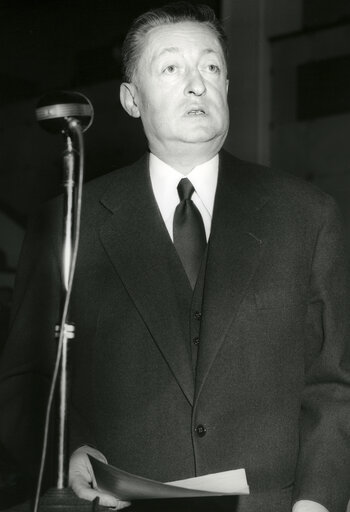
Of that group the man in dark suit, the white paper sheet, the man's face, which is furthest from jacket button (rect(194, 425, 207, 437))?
the man's face

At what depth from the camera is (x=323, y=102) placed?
5023 mm

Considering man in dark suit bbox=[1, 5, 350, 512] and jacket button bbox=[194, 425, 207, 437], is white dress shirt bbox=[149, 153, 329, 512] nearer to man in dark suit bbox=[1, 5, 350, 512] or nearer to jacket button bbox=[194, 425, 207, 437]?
man in dark suit bbox=[1, 5, 350, 512]

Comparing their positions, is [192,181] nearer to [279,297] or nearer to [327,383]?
[279,297]

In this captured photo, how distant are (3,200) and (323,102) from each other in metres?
2.21

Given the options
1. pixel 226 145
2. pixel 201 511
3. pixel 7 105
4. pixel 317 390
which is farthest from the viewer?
pixel 226 145

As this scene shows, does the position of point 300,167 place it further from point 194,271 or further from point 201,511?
point 201,511

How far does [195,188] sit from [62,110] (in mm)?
508

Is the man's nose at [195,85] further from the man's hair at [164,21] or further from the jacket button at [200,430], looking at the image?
the jacket button at [200,430]

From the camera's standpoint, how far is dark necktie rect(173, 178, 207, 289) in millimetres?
1548

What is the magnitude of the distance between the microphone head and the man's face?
42 cm

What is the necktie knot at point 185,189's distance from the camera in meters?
1.61

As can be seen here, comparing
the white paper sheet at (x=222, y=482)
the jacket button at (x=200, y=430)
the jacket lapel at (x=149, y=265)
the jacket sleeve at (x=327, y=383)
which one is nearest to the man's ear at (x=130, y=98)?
the jacket lapel at (x=149, y=265)

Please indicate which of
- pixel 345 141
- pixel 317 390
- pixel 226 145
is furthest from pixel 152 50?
pixel 345 141

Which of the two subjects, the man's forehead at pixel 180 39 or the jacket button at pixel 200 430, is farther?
the man's forehead at pixel 180 39
